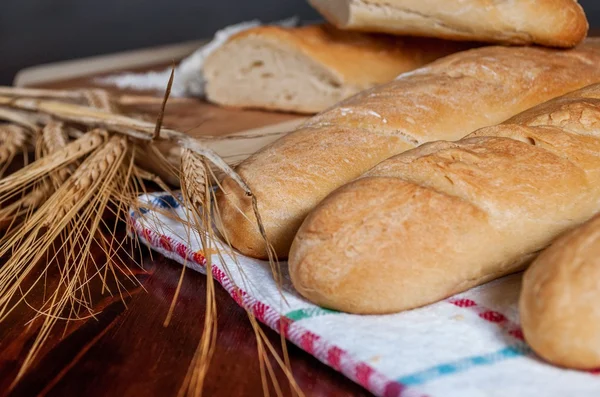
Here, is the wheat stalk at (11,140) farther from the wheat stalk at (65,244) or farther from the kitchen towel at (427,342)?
the kitchen towel at (427,342)

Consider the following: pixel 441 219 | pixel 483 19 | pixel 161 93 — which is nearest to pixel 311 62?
pixel 483 19

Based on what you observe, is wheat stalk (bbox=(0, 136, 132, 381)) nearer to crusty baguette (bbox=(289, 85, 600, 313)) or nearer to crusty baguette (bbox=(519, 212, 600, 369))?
crusty baguette (bbox=(289, 85, 600, 313))

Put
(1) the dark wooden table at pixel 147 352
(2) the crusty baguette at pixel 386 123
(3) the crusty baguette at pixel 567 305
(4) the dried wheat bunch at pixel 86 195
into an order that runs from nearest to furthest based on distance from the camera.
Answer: (3) the crusty baguette at pixel 567 305, (1) the dark wooden table at pixel 147 352, (4) the dried wheat bunch at pixel 86 195, (2) the crusty baguette at pixel 386 123

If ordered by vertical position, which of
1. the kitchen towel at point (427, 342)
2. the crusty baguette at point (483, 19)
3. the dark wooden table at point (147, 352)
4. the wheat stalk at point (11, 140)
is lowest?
the wheat stalk at point (11, 140)

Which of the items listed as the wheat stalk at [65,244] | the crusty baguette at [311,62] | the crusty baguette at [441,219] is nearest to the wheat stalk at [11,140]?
the wheat stalk at [65,244]

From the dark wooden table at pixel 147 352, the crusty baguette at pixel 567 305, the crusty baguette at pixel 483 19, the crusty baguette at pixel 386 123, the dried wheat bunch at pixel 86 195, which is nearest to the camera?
the crusty baguette at pixel 567 305

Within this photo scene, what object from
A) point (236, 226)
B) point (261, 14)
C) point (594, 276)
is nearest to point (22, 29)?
point (261, 14)

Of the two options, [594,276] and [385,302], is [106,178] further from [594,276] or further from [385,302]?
[594,276]
